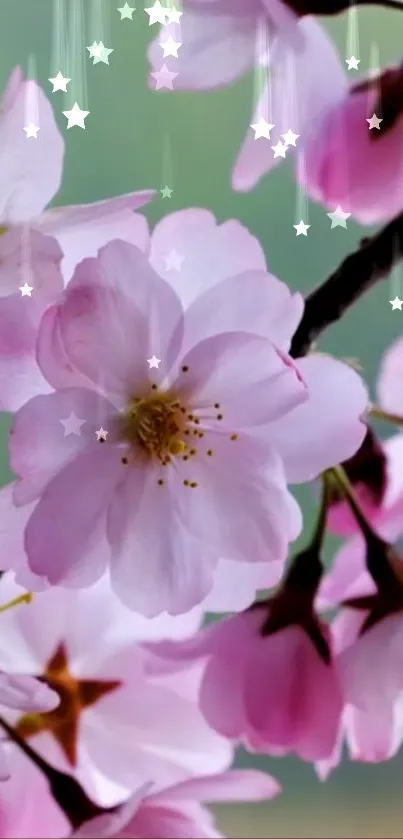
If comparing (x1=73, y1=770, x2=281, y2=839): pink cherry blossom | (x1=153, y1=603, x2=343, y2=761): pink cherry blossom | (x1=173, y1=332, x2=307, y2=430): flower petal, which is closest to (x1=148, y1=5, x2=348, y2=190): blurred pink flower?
(x1=173, y1=332, x2=307, y2=430): flower petal

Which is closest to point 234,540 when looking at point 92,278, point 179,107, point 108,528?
point 108,528

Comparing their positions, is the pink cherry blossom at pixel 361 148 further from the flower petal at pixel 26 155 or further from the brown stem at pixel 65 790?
the brown stem at pixel 65 790

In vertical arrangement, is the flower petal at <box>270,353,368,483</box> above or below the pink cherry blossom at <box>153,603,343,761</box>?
above

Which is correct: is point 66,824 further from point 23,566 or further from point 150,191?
point 150,191

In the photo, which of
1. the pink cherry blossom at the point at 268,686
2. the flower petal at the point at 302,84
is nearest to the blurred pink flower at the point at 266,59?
the flower petal at the point at 302,84

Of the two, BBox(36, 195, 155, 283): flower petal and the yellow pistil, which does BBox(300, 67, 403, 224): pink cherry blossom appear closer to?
BBox(36, 195, 155, 283): flower petal

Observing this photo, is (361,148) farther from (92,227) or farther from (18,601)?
(18,601)
